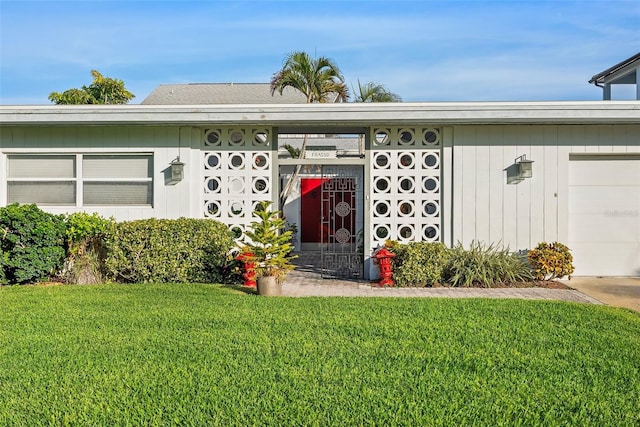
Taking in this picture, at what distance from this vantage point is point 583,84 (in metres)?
17.7

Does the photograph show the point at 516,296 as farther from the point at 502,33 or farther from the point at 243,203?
the point at 502,33

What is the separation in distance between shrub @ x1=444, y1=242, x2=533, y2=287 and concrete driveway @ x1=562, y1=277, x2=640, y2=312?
2.98 feet

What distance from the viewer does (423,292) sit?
→ 8.61m

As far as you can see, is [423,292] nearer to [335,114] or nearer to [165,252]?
[335,114]

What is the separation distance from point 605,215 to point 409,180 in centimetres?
372

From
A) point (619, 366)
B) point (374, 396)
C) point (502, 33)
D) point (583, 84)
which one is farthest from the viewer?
point (583, 84)

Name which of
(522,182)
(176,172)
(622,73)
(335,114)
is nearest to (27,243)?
(176,172)

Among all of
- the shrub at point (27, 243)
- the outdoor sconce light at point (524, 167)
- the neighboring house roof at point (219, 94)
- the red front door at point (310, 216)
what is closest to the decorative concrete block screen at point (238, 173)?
the shrub at point (27, 243)

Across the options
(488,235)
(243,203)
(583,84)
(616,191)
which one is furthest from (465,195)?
(583,84)

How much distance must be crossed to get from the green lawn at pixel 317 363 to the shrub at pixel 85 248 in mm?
1985

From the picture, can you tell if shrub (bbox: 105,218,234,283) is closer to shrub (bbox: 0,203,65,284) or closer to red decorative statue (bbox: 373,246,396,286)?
shrub (bbox: 0,203,65,284)

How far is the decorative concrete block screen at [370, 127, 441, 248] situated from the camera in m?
10.0

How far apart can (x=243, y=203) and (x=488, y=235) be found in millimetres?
4546

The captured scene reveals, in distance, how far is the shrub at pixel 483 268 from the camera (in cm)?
919
